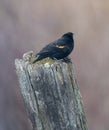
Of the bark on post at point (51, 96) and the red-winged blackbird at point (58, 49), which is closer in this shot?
the bark on post at point (51, 96)

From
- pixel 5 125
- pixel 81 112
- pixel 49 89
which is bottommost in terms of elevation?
pixel 5 125

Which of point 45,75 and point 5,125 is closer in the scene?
point 45,75

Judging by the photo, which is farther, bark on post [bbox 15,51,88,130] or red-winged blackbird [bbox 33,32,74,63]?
red-winged blackbird [bbox 33,32,74,63]

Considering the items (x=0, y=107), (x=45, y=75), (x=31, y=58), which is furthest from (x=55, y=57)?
(x=0, y=107)

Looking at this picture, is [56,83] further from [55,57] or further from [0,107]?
[0,107]

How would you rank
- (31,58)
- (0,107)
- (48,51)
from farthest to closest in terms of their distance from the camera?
1. (0,107)
2. (48,51)
3. (31,58)
